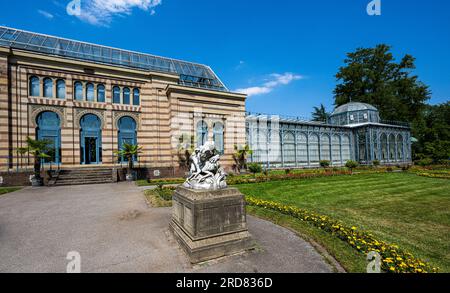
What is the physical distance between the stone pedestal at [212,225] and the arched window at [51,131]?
65.8 ft

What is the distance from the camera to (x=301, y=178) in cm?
1836

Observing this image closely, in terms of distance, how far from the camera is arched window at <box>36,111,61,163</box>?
18.2 metres

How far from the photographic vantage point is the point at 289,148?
94.7 ft

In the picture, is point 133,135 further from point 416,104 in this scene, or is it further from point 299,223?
point 416,104

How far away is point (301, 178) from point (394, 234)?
1258 centimetres

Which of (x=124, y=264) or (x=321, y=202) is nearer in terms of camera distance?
(x=124, y=264)

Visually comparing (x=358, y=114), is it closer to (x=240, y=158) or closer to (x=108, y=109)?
(x=240, y=158)

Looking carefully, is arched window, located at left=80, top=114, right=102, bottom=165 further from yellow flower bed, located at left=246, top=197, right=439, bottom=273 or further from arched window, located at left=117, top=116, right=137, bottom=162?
yellow flower bed, located at left=246, top=197, right=439, bottom=273

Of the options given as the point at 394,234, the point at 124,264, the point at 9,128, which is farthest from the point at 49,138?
the point at 394,234

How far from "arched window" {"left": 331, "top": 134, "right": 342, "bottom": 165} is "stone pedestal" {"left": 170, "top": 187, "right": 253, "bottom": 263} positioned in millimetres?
32221

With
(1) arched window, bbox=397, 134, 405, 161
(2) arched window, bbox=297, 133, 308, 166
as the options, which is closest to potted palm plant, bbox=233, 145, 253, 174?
(2) arched window, bbox=297, 133, 308, 166

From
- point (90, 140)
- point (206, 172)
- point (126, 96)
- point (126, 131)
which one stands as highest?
point (126, 96)

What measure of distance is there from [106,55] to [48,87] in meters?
7.87

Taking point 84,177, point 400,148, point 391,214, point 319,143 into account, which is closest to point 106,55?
point 84,177
